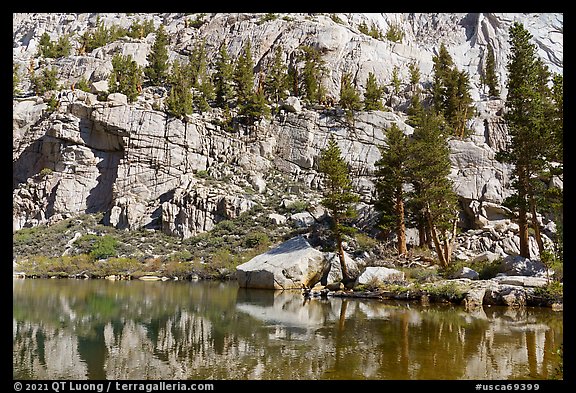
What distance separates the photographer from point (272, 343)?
12.2m

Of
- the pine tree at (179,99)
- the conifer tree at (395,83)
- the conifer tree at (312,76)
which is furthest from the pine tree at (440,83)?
the pine tree at (179,99)

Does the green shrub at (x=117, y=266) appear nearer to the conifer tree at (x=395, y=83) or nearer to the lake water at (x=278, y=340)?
the lake water at (x=278, y=340)

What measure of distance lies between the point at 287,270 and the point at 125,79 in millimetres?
41458

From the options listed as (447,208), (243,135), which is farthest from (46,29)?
(447,208)

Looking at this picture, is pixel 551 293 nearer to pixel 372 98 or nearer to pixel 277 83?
pixel 372 98

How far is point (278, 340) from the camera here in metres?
12.7

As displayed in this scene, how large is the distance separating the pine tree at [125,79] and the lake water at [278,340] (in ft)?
132

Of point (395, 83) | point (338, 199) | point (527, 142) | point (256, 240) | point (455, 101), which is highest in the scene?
point (395, 83)

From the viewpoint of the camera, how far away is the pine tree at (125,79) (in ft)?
183

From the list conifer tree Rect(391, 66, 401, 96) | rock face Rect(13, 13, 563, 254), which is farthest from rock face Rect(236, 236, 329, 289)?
conifer tree Rect(391, 66, 401, 96)

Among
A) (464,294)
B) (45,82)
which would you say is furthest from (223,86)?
(464,294)
